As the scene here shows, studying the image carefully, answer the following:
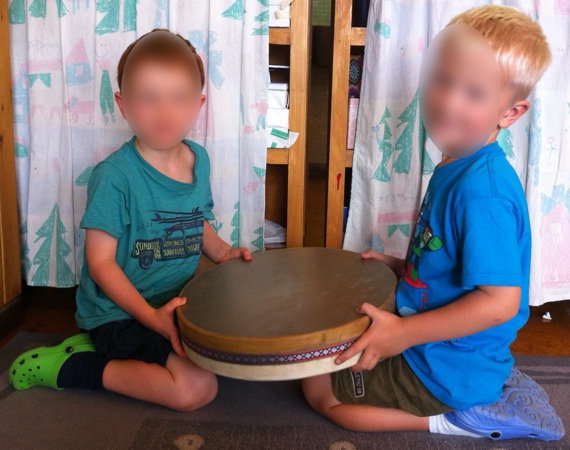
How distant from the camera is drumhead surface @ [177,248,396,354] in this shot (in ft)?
2.52

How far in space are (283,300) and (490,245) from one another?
32 centimetres

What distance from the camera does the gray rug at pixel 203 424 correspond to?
95cm

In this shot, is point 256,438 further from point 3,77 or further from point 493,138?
point 3,77

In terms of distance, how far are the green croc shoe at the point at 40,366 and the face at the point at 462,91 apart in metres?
0.79

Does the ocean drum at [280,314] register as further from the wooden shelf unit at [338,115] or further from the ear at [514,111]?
the wooden shelf unit at [338,115]

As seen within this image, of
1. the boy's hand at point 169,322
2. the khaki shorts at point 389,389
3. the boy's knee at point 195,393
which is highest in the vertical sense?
the boy's hand at point 169,322

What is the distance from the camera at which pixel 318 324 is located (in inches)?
30.9

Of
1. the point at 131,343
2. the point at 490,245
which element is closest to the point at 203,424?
the point at 131,343

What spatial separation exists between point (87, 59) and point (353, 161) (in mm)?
691

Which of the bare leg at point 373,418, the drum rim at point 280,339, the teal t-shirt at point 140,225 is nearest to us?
the drum rim at point 280,339

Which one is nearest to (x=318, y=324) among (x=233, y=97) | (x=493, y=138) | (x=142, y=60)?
(x=493, y=138)

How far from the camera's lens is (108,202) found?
1077 mm

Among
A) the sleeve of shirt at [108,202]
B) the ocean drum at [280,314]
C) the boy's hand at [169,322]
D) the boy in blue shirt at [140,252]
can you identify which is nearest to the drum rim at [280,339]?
the ocean drum at [280,314]

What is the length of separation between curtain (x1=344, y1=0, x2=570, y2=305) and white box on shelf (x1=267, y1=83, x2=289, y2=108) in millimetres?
185
